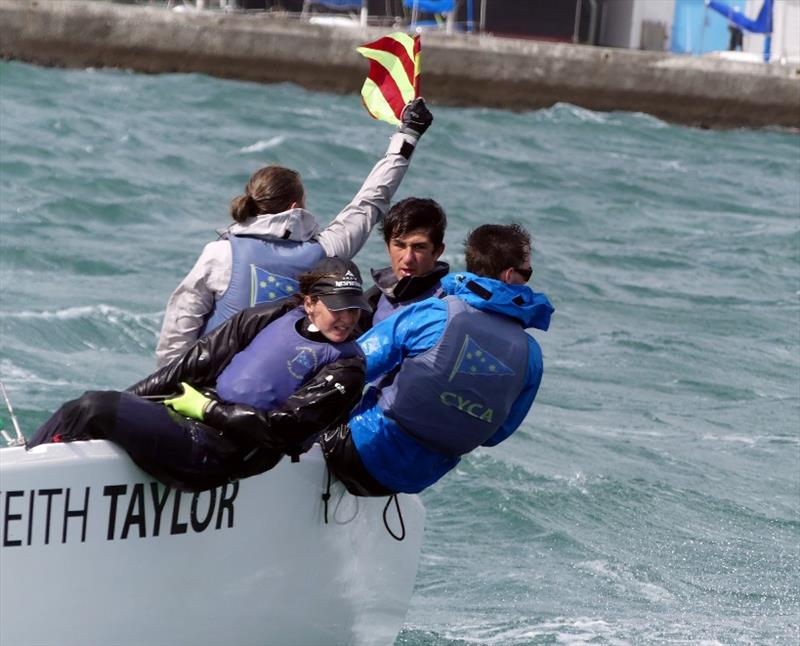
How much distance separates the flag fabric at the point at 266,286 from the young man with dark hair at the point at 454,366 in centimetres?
30

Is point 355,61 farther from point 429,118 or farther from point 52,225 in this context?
point 429,118

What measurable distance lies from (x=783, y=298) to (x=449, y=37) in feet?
38.5

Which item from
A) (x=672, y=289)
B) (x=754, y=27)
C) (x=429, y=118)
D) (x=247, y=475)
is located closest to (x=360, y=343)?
(x=247, y=475)

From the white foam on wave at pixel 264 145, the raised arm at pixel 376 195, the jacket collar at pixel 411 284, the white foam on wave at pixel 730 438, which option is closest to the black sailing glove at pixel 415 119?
the raised arm at pixel 376 195

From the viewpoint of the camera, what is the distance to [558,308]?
35.5 feet

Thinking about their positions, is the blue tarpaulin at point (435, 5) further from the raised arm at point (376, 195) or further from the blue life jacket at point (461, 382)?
the blue life jacket at point (461, 382)

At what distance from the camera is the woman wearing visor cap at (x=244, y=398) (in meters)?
3.59

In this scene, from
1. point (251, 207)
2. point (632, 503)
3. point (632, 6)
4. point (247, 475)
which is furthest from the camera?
point (632, 6)

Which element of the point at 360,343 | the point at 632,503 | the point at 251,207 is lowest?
the point at 632,503

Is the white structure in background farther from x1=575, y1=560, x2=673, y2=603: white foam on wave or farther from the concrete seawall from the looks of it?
x1=575, y1=560, x2=673, y2=603: white foam on wave

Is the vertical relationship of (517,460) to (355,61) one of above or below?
below

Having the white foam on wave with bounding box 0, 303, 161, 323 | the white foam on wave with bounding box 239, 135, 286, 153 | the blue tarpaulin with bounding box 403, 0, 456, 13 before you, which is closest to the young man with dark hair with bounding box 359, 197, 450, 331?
the white foam on wave with bounding box 0, 303, 161, 323

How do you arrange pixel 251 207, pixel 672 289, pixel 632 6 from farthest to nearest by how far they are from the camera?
pixel 632 6 < pixel 672 289 < pixel 251 207

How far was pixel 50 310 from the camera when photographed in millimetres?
9062
